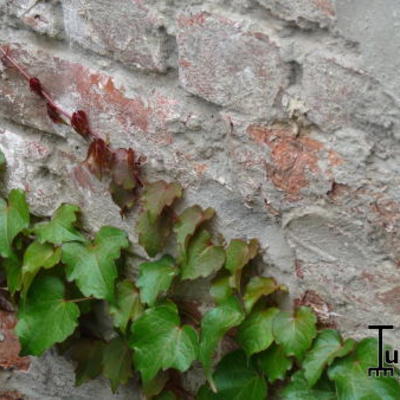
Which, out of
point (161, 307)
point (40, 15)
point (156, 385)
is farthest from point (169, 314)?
point (40, 15)

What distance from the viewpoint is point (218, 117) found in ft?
5.25

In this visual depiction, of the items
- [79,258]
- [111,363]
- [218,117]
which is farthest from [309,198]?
[111,363]

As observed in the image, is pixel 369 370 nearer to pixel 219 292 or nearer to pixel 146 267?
pixel 219 292

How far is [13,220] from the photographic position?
1.91 metres

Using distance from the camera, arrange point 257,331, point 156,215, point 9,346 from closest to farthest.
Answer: point 257,331
point 156,215
point 9,346

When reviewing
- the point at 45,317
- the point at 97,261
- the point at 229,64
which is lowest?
the point at 45,317

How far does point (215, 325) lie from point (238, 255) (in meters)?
0.15

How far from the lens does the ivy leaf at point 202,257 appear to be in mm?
1671

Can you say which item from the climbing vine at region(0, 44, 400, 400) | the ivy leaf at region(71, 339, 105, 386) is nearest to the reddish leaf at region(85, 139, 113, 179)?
the climbing vine at region(0, 44, 400, 400)

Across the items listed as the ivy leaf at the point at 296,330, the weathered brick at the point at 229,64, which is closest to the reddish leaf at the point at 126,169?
the weathered brick at the point at 229,64

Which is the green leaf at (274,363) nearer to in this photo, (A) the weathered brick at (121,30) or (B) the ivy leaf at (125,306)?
(B) the ivy leaf at (125,306)

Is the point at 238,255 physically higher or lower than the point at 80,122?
lower

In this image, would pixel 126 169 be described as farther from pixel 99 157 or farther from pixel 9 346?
pixel 9 346

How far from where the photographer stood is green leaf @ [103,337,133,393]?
190 cm
